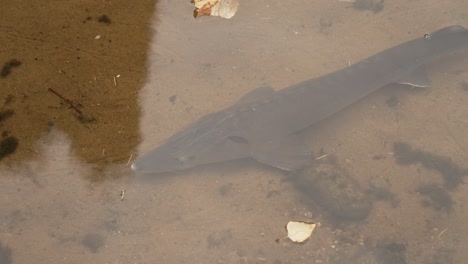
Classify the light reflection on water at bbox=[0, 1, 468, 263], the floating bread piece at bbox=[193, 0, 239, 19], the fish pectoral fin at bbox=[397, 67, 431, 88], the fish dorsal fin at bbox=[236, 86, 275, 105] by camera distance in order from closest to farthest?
the light reflection on water at bbox=[0, 1, 468, 263]
the fish dorsal fin at bbox=[236, 86, 275, 105]
the fish pectoral fin at bbox=[397, 67, 431, 88]
the floating bread piece at bbox=[193, 0, 239, 19]

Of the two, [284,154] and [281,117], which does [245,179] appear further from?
[281,117]

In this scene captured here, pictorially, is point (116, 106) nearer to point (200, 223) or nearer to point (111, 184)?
point (111, 184)

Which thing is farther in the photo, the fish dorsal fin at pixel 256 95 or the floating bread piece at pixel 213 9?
the floating bread piece at pixel 213 9

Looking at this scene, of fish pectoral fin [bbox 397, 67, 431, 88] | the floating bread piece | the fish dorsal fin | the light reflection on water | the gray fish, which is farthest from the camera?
the floating bread piece

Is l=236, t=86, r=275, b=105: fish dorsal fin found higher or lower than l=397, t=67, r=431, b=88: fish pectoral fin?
lower

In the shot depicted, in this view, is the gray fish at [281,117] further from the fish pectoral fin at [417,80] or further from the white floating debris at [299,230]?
the white floating debris at [299,230]

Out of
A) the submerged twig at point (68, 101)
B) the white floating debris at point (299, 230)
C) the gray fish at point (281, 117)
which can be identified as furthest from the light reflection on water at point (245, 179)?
the submerged twig at point (68, 101)

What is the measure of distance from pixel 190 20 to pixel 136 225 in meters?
2.82

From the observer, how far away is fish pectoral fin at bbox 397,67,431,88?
654 centimetres

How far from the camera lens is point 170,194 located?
227 inches

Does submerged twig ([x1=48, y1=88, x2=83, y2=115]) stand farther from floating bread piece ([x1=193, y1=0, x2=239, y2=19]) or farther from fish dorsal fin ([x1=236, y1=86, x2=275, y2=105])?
floating bread piece ([x1=193, y1=0, x2=239, y2=19])

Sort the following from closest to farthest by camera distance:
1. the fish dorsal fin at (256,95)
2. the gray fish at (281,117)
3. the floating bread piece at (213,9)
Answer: the gray fish at (281,117), the fish dorsal fin at (256,95), the floating bread piece at (213,9)

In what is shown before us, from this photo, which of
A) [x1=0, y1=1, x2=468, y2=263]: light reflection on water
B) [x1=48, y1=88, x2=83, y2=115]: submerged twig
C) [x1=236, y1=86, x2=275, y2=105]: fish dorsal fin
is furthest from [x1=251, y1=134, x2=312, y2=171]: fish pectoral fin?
[x1=48, y1=88, x2=83, y2=115]: submerged twig

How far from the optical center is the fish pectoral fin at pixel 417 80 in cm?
654
